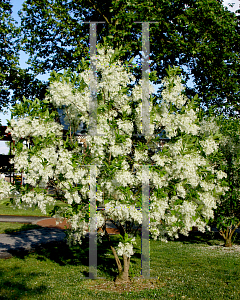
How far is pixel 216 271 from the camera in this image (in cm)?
822

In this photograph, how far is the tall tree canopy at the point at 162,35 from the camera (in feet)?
38.4

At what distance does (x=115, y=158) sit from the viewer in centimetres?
588

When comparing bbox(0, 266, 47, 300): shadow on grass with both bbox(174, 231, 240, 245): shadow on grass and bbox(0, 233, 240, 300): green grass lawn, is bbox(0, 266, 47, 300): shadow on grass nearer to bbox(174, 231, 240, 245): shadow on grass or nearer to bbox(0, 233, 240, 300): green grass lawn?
bbox(0, 233, 240, 300): green grass lawn

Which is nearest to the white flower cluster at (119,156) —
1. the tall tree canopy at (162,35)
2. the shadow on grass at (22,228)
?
the tall tree canopy at (162,35)

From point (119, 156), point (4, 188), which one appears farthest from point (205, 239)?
point (4, 188)

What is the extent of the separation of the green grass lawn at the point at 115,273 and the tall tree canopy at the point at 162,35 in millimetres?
6166

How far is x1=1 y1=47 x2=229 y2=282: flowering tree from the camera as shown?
18.8 feet

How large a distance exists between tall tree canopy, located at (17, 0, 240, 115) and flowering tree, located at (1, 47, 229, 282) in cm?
533

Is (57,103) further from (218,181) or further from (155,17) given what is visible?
(155,17)

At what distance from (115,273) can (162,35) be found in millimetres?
9756

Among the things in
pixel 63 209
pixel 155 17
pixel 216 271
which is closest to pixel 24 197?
pixel 63 209

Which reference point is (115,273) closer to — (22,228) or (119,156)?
(119,156)

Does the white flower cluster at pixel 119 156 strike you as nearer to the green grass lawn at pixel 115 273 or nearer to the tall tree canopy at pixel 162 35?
the green grass lawn at pixel 115 273

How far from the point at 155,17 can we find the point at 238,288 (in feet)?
31.7
